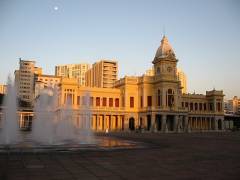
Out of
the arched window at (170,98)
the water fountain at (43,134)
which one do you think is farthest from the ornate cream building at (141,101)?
the water fountain at (43,134)

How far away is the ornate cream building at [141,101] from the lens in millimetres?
66625

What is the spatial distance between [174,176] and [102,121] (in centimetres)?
6010

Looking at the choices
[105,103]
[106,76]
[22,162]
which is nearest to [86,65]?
[106,76]

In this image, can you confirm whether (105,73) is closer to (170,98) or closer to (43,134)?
→ (170,98)

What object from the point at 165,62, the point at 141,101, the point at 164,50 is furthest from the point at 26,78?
the point at 165,62

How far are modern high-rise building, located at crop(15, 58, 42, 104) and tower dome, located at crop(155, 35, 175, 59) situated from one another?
95.2 meters

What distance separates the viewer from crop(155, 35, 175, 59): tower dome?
73.6 meters

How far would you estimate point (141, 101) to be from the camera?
238 ft

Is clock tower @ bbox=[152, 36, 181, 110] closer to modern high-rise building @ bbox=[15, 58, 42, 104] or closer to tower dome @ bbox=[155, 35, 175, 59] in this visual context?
tower dome @ bbox=[155, 35, 175, 59]

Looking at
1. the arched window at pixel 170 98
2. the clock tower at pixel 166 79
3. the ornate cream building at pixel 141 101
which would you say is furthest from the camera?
the arched window at pixel 170 98

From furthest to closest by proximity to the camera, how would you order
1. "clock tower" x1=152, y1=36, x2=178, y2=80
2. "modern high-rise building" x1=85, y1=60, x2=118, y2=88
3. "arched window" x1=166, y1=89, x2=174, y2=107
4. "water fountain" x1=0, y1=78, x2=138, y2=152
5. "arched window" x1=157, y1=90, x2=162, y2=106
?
1. "modern high-rise building" x1=85, y1=60, x2=118, y2=88
2. "clock tower" x1=152, y1=36, x2=178, y2=80
3. "arched window" x1=157, y1=90, x2=162, y2=106
4. "arched window" x1=166, y1=89, x2=174, y2=107
5. "water fountain" x1=0, y1=78, x2=138, y2=152

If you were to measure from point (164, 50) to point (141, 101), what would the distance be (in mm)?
15317

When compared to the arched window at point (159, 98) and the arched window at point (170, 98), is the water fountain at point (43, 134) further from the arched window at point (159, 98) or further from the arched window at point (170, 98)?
the arched window at point (170, 98)

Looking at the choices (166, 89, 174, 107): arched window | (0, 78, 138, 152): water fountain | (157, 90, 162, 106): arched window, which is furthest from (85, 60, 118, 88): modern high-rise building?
(0, 78, 138, 152): water fountain
